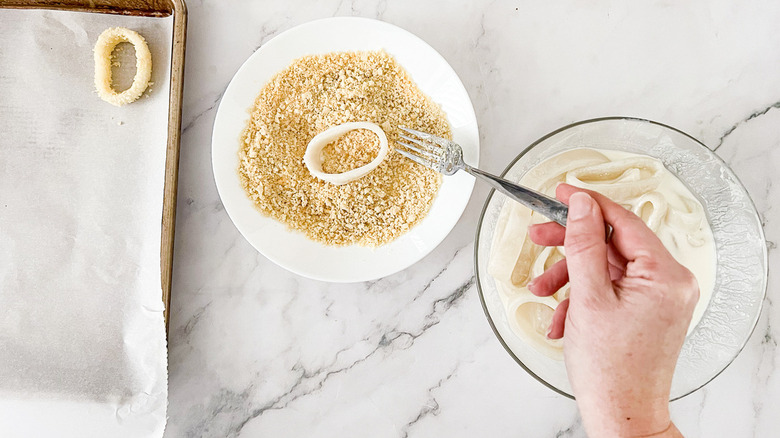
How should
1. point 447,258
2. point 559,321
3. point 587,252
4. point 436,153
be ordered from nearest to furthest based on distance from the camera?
point 587,252, point 559,321, point 436,153, point 447,258

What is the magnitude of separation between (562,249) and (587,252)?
234 millimetres

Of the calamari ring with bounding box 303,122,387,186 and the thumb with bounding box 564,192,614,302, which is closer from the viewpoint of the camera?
the thumb with bounding box 564,192,614,302

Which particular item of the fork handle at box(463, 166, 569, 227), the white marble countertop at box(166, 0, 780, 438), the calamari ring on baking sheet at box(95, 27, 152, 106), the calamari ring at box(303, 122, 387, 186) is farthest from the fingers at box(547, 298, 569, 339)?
the calamari ring on baking sheet at box(95, 27, 152, 106)

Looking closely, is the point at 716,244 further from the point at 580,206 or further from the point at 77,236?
the point at 77,236

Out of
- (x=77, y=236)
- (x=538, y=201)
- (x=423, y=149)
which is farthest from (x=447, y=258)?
(x=77, y=236)

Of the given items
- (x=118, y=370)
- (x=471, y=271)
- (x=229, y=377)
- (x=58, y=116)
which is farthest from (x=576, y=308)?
(x=58, y=116)

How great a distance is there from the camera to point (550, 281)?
2.57 ft

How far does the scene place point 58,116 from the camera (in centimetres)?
99

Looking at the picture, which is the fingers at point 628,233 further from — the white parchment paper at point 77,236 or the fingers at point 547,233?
the white parchment paper at point 77,236

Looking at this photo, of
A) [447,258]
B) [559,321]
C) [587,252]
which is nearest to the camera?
[587,252]

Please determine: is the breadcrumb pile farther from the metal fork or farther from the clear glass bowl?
the clear glass bowl

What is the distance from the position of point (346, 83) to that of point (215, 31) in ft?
0.87

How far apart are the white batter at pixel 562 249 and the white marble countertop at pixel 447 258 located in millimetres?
138

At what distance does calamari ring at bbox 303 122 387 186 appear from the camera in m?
0.91
